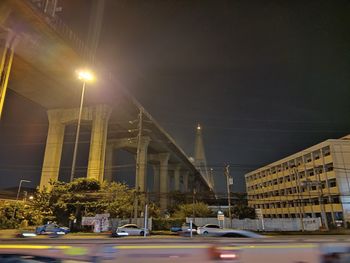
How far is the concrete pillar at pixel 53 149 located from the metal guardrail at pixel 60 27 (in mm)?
15656

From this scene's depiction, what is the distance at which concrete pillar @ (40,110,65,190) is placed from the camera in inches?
1449

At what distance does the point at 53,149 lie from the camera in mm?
38156

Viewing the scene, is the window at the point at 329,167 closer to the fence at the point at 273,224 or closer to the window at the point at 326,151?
the window at the point at 326,151

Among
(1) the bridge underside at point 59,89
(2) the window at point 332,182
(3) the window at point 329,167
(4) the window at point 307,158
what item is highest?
(1) the bridge underside at point 59,89

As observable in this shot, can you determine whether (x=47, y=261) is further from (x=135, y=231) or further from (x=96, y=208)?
(x=96, y=208)

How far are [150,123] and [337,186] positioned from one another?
112ft

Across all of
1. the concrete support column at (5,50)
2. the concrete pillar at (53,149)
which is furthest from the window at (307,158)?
the concrete support column at (5,50)

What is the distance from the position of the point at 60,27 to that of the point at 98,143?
17764mm

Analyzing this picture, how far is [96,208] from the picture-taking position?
33031mm

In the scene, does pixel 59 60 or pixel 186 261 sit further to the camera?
pixel 59 60

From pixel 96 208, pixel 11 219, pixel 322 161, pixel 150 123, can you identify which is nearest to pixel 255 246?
pixel 96 208

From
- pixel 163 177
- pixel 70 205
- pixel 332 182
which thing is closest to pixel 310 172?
pixel 332 182

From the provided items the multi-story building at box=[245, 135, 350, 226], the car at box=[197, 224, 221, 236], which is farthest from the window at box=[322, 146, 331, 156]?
the car at box=[197, 224, 221, 236]

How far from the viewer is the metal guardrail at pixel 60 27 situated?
72.4 ft
